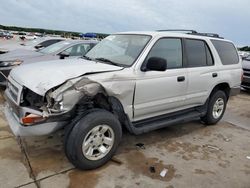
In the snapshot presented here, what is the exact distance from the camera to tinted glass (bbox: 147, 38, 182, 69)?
4133 mm

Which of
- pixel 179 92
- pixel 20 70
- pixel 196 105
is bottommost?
pixel 196 105

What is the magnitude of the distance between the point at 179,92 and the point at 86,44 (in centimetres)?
428

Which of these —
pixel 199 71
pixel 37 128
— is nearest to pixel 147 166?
pixel 37 128

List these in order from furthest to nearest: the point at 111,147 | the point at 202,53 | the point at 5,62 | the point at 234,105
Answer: the point at 234,105 < the point at 5,62 < the point at 202,53 < the point at 111,147

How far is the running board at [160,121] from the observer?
3.90 metres

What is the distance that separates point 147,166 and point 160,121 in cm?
90

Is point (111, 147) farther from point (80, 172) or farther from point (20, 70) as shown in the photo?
point (20, 70)

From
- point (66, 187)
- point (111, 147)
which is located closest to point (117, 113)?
point (111, 147)

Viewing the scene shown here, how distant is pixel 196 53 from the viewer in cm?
480

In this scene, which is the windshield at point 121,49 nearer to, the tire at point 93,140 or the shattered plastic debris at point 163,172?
the tire at point 93,140

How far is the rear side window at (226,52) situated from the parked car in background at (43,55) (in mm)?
3722

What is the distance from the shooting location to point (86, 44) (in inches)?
309

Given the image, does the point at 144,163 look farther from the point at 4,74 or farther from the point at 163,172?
the point at 4,74

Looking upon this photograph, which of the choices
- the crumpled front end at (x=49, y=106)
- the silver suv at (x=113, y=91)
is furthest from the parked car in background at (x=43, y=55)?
the crumpled front end at (x=49, y=106)
